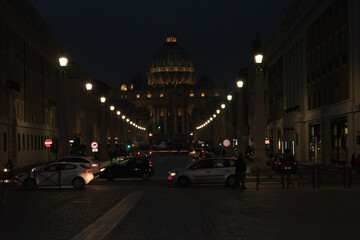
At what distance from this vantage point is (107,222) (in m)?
17.3

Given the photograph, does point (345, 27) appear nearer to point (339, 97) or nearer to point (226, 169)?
point (339, 97)

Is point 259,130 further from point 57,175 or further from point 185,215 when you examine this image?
point 185,215

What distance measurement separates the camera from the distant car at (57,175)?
106ft

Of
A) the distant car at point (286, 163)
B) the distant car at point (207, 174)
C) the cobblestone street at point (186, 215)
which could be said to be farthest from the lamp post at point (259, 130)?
the cobblestone street at point (186, 215)

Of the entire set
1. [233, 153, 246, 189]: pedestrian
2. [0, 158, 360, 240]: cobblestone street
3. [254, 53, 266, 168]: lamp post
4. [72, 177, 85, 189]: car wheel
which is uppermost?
[254, 53, 266, 168]: lamp post

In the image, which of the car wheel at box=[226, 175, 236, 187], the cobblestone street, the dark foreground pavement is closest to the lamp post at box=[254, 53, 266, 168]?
the car wheel at box=[226, 175, 236, 187]

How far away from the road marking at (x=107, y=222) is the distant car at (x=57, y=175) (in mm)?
8011

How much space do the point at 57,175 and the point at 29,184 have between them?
148 cm

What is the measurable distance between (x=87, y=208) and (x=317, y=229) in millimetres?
8479

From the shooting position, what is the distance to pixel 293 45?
2884 inches

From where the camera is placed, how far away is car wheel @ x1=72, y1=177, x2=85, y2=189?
32625mm

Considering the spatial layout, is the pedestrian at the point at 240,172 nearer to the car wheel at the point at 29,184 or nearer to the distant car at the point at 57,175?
the distant car at the point at 57,175

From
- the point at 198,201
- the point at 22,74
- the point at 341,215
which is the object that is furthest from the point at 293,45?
the point at 341,215

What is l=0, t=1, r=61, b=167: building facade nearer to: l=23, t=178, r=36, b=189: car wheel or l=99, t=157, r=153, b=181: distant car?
l=99, t=157, r=153, b=181: distant car
